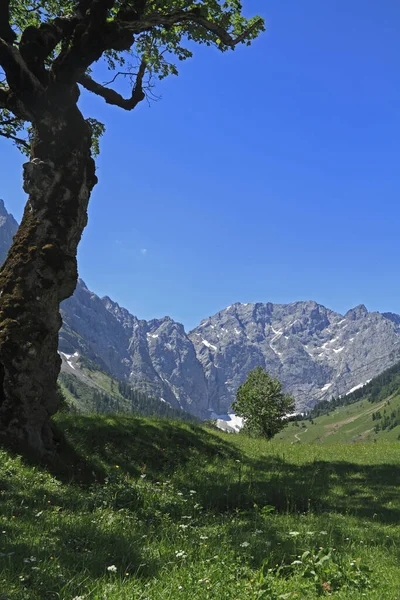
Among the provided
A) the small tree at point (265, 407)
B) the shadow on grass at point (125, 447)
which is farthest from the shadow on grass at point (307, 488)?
the small tree at point (265, 407)

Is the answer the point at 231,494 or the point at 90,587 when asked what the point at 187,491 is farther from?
the point at 90,587

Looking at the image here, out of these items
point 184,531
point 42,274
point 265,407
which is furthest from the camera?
point 265,407

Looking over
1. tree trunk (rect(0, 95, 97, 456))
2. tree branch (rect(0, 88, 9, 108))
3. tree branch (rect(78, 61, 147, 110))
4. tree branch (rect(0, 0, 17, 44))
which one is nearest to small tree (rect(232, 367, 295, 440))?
tree branch (rect(78, 61, 147, 110))

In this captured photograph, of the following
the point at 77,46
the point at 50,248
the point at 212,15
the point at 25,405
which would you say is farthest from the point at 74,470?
the point at 212,15

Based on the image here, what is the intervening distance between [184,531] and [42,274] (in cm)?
768

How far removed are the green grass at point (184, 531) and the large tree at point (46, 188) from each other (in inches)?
63.9

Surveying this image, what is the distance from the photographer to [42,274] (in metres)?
11.8

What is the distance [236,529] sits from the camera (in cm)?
773

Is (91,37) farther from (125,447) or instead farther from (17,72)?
(125,447)

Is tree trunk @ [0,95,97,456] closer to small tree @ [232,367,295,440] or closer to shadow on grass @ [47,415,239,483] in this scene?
shadow on grass @ [47,415,239,483]

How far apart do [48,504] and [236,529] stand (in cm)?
344

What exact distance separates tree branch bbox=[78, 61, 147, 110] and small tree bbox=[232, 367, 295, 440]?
179 feet

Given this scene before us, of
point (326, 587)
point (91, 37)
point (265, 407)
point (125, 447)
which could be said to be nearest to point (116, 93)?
point (91, 37)

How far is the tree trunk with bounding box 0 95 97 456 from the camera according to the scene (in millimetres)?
10727
